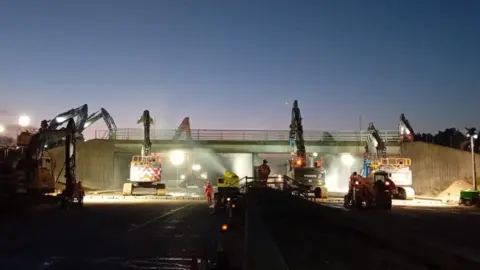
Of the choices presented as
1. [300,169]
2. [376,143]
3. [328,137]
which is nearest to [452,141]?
[328,137]

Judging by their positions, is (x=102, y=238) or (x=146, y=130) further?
(x=146, y=130)

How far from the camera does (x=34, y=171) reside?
1164 inches

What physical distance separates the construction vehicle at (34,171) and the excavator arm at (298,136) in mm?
22191

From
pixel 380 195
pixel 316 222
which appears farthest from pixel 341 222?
pixel 380 195

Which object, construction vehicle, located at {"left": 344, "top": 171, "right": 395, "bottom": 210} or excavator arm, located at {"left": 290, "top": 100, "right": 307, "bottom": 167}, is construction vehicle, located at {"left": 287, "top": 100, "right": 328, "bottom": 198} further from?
construction vehicle, located at {"left": 344, "top": 171, "right": 395, "bottom": 210}

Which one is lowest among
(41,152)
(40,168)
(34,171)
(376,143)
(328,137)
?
(34,171)

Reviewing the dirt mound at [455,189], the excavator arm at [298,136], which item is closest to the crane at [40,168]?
the excavator arm at [298,136]

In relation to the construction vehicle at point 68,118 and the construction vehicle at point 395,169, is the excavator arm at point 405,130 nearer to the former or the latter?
the construction vehicle at point 395,169

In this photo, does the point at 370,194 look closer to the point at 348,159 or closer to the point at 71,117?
the point at 71,117

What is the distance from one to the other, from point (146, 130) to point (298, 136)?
1531 centimetres

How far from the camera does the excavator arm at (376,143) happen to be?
5031 cm

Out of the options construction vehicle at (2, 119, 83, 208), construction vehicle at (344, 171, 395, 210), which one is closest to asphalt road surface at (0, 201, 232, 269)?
construction vehicle at (2, 119, 83, 208)

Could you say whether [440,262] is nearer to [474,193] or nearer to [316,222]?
[316,222]

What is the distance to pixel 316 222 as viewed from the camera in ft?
69.7
